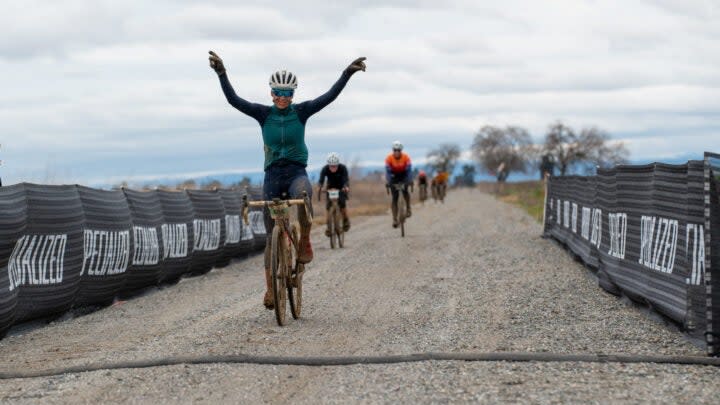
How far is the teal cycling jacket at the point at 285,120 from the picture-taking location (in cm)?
966

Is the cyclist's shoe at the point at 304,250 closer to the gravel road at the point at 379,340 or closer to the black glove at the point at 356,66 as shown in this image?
the gravel road at the point at 379,340

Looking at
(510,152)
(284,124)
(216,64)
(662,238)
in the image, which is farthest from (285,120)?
(510,152)

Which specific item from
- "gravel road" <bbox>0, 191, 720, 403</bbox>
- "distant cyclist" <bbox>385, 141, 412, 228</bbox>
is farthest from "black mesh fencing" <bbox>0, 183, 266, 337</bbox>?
"distant cyclist" <bbox>385, 141, 412, 228</bbox>

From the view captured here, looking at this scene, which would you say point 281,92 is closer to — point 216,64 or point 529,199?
point 216,64

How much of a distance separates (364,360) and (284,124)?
3.07 metres

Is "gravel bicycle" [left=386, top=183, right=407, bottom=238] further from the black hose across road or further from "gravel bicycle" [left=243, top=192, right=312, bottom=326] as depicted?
the black hose across road

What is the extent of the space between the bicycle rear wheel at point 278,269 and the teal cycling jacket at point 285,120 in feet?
2.58

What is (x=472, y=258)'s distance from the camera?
691 inches

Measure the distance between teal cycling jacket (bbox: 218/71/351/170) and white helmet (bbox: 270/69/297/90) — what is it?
0.68 feet

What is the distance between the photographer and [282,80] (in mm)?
9703

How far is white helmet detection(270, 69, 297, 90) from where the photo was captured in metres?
9.67

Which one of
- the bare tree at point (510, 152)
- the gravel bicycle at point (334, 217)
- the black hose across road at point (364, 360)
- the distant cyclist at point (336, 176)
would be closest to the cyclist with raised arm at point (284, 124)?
the black hose across road at point (364, 360)

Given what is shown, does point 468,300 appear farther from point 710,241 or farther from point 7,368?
point 7,368

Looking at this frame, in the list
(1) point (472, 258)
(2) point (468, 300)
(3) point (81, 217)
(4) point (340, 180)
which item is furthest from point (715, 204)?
(4) point (340, 180)
